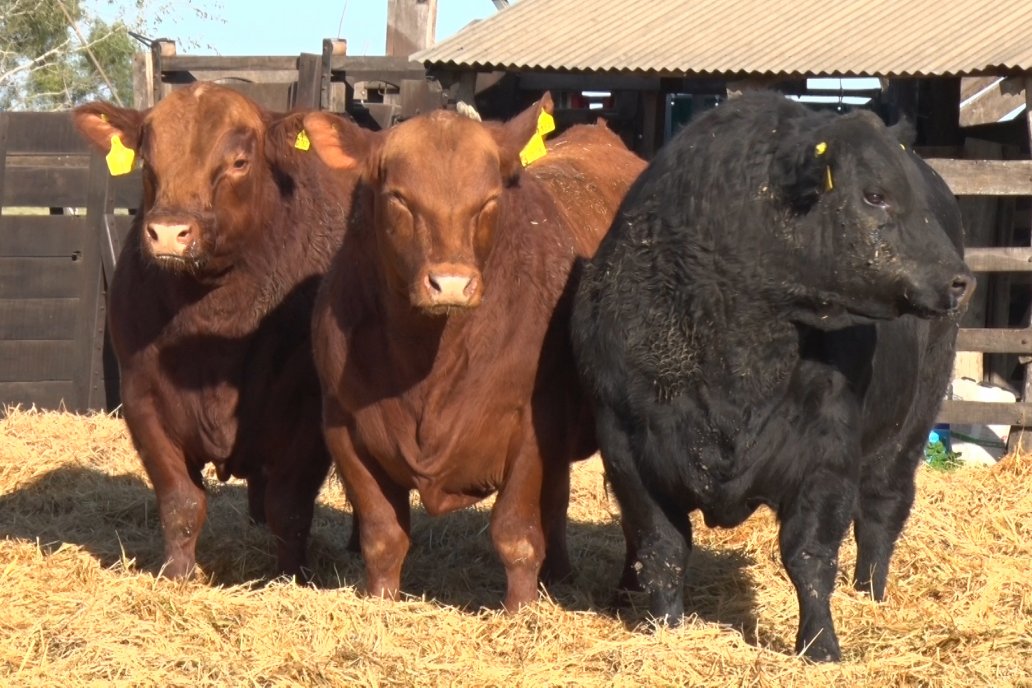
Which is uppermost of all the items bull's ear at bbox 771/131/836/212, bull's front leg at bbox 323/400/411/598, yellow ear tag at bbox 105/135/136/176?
bull's ear at bbox 771/131/836/212

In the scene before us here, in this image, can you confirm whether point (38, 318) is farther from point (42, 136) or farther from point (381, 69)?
point (381, 69)

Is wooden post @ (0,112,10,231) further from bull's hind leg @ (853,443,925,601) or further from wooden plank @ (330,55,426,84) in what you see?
bull's hind leg @ (853,443,925,601)

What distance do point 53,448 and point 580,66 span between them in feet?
14.5

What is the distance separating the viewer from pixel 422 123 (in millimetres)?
5137

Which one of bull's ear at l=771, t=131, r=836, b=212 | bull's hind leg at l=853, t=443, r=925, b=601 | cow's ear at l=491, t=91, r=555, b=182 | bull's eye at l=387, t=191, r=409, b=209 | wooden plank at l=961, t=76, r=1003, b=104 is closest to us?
bull's ear at l=771, t=131, r=836, b=212

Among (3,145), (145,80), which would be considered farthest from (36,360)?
(145,80)

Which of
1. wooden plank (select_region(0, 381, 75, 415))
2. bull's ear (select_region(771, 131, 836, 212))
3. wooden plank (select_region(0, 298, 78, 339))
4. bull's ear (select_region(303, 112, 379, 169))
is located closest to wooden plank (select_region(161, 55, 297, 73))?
wooden plank (select_region(0, 298, 78, 339))

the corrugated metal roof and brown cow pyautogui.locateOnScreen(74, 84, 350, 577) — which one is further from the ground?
the corrugated metal roof

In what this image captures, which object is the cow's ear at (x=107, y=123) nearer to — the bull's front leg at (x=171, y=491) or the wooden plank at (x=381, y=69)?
the bull's front leg at (x=171, y=491)

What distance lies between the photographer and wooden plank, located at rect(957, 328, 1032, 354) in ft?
34.5

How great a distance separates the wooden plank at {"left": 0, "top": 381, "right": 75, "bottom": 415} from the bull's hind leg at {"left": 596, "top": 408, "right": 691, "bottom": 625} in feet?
22.2

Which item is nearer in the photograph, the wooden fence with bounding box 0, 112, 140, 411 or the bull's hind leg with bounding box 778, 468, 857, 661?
the bull's hind leg with bounding box 778, 468, 857, 661

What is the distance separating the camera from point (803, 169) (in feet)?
15.2

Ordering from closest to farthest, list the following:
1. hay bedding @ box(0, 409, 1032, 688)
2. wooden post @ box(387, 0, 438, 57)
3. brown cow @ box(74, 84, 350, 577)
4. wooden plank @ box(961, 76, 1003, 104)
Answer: hay bedding @ box(0, 409, 1032, 688) < brown cow @ box(74, 84, 350, 577) < wooden plank @ box(961, 76, 1003, 104) < wooden post @ box(387, 0, 438, 57)
